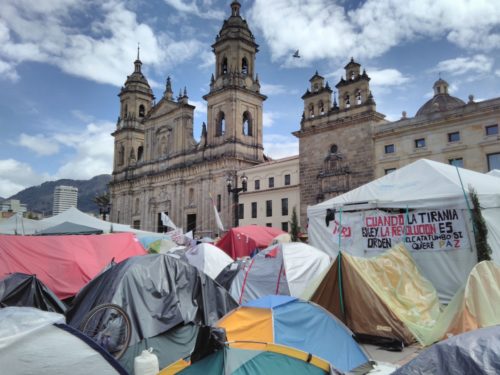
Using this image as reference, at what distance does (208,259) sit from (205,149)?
30.1 meters

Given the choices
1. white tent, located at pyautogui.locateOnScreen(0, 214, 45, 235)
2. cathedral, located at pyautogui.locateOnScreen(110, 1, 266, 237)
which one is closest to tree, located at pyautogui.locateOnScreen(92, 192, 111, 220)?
cathedral, located at pyautogui.locateOnScreen(110, 1, 266, 237)

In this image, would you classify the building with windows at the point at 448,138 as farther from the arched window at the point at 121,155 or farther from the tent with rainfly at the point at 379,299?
the arched window at the point at 121,155

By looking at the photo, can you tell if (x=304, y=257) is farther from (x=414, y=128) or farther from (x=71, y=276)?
(x=414, y=128)

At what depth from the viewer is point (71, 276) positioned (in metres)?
9.33

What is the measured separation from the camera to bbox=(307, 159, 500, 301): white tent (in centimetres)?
966

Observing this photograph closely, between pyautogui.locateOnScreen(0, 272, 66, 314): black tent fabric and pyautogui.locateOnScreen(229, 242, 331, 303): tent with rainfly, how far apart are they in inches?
161

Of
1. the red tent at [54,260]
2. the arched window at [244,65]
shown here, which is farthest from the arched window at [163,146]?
the red tent at [54,260]

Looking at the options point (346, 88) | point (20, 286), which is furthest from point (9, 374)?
point (346, 88)

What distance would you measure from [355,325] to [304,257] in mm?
3229

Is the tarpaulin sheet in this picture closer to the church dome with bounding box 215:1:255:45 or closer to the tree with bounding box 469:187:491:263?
Result: the tree with bounding box 469:187:491:263

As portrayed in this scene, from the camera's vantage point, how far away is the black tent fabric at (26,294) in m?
6.40

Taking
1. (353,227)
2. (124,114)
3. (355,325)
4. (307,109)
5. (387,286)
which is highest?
(124,114)

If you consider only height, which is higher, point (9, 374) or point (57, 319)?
point (57, 319)

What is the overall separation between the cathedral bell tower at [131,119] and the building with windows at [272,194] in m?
23.1
